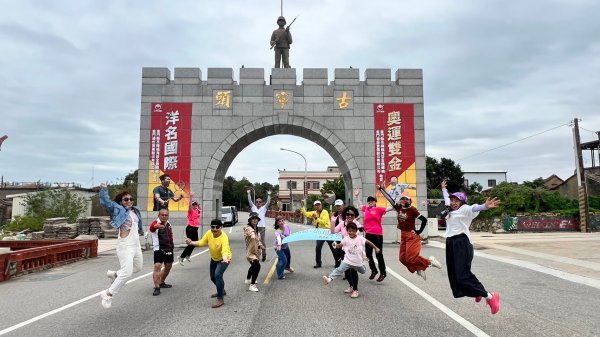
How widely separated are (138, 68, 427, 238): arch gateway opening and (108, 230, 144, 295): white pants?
1169 centimetres

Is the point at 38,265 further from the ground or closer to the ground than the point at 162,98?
closer to the ground

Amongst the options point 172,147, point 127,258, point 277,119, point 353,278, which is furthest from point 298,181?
point 127,258

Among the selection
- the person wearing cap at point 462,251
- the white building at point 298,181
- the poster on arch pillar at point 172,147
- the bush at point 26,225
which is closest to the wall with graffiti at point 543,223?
the poster on arch pillar at point 172,147

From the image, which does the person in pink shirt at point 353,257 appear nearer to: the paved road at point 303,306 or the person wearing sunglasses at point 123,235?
the paved road at point 303,306

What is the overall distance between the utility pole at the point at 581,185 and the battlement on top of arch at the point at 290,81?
14047 mm

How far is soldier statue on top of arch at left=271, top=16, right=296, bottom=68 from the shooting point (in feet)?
66.6

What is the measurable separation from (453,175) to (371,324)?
53.7m

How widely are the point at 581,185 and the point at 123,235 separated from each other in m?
29.8

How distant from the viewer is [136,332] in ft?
16.8

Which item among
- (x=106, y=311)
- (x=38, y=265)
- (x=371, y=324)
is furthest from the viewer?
(x=38, y=265)

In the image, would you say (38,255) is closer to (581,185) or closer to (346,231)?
(346,231)

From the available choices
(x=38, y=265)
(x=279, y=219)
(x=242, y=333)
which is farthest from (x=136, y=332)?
(x=38, y=265)

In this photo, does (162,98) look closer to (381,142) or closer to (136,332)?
(381,142)

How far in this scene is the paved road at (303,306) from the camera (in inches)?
207
